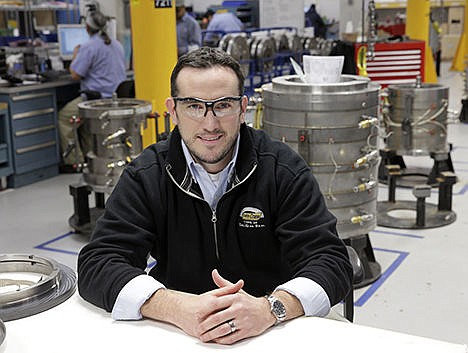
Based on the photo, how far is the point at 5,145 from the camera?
5.67 metres

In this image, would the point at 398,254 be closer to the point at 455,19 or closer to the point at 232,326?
the point at 232,326

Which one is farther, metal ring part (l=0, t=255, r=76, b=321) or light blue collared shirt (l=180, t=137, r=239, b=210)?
light blue collared shirt (l=180, t=137, r=239, b=210)

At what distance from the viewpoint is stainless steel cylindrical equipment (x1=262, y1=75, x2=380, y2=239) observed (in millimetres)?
3266

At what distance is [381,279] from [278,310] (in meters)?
2.33

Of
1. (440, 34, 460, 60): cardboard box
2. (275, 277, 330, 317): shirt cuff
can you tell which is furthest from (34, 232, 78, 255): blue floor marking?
(440, 34, 460, 60): cardboard box

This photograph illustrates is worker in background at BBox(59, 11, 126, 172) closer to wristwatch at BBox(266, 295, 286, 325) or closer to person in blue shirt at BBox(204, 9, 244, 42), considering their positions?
person in blue shirt at BBox(204, 9, 244, 42)

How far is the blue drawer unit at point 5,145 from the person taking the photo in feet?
18.5

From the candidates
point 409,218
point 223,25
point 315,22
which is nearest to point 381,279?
point 409,218

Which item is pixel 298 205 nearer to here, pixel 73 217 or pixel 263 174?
pixel 263 174

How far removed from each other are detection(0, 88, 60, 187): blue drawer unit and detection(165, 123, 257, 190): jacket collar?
4.18m

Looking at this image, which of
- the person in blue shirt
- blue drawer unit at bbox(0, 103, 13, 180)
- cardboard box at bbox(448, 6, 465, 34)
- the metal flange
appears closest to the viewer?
the metal flange

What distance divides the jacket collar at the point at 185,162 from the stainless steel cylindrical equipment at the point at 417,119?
11.1ft

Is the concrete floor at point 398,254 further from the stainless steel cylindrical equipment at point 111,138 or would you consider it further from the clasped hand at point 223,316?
the clasped hand at point 223,316

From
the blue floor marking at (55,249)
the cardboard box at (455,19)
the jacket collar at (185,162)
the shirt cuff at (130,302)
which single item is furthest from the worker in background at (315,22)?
the shirt cuff at (130,302)
